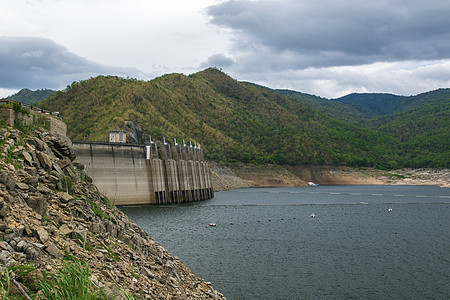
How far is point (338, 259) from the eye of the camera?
130ft

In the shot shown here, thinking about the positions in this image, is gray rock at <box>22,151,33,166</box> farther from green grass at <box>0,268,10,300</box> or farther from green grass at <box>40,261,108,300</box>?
green grass at <box>0,268,10,300</box>

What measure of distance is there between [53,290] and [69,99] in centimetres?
14447

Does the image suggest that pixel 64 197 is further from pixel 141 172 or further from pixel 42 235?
pixel 141 172

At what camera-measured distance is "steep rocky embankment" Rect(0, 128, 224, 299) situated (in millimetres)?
13320

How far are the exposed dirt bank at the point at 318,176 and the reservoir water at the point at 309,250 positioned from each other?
7723 centimetres

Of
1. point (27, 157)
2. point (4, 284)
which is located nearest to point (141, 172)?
point (27, 157)

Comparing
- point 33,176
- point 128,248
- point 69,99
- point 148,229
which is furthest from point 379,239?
point 69,99

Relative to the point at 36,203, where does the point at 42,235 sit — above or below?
below

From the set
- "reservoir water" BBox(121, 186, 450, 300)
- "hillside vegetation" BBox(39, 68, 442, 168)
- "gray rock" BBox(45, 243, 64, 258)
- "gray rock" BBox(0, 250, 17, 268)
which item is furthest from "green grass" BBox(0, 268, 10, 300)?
"hillside vegetation" BBox(39, 68, 442, 168)

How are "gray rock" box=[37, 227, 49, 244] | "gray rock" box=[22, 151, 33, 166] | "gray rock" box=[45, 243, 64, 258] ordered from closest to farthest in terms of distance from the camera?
1. "gray rock" box=[45, 243, 64, 258]
2. "gray rock" box=[37, 227, 49, 244]
3. "gray rock" box=[22, 151, 33, 166]

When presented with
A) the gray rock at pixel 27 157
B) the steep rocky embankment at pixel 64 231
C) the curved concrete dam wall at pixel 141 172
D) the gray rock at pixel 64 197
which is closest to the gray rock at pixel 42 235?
the steep rocky embankment at pixel 64 231

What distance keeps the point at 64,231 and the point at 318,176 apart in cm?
16023

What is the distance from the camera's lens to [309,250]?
1698 inches

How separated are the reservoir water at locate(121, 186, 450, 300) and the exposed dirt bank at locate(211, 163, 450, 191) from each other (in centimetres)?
7723
